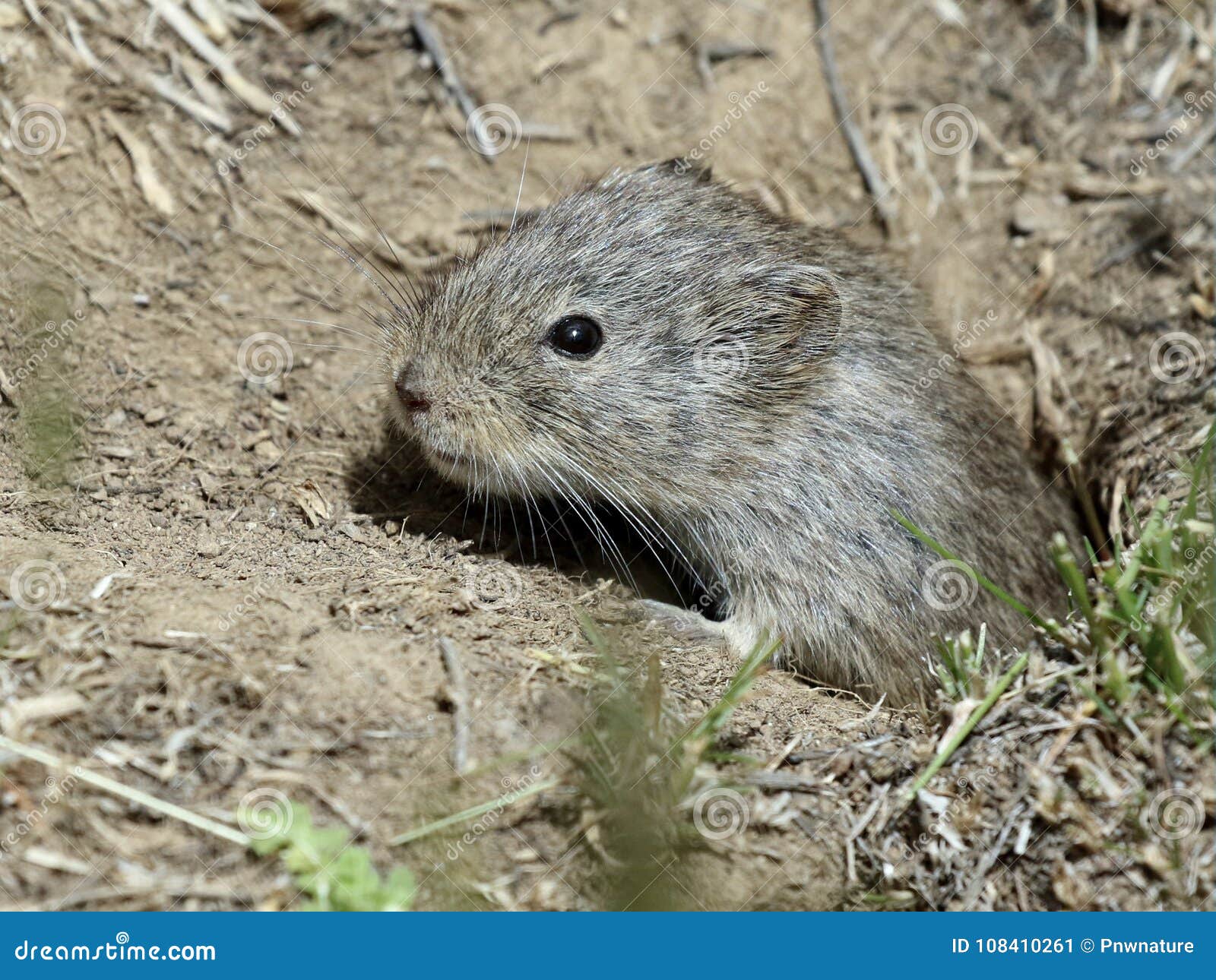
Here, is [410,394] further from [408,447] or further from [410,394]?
[408,447]

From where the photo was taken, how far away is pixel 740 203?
5781mm

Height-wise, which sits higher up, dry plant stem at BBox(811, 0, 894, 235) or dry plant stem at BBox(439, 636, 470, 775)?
dry plant stem at BBox(811, 0, 894, 235)

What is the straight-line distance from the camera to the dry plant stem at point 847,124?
24.9ft

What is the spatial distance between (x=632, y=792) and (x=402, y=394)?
2167 mm

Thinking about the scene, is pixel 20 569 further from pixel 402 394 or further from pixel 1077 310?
pixel 1077 310

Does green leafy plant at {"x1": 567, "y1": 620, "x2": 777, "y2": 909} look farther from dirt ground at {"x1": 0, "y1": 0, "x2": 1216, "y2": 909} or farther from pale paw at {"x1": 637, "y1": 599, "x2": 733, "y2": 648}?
pale paw at {"x1": 637, "y1": 599, "x2": 733, "y2": 648}

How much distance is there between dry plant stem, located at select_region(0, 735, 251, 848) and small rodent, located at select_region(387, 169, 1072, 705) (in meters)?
2.02

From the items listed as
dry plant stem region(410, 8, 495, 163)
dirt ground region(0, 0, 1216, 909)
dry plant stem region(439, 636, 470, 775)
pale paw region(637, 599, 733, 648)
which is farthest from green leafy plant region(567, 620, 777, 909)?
dry plant stem region(410, 8, 495, 163)

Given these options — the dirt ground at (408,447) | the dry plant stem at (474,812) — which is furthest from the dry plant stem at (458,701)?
the dry plant stem at (474,812)

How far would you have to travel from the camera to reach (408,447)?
6.09 m

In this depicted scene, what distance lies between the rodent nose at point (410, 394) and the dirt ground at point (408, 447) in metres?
0.67

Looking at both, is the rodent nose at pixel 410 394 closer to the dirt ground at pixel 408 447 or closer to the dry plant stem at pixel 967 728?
the dirt ground at pixel 408 447

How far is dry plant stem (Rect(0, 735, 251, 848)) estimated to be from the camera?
11.7 ft

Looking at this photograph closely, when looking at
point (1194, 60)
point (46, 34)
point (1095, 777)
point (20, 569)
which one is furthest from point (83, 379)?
point (1194, 60)
